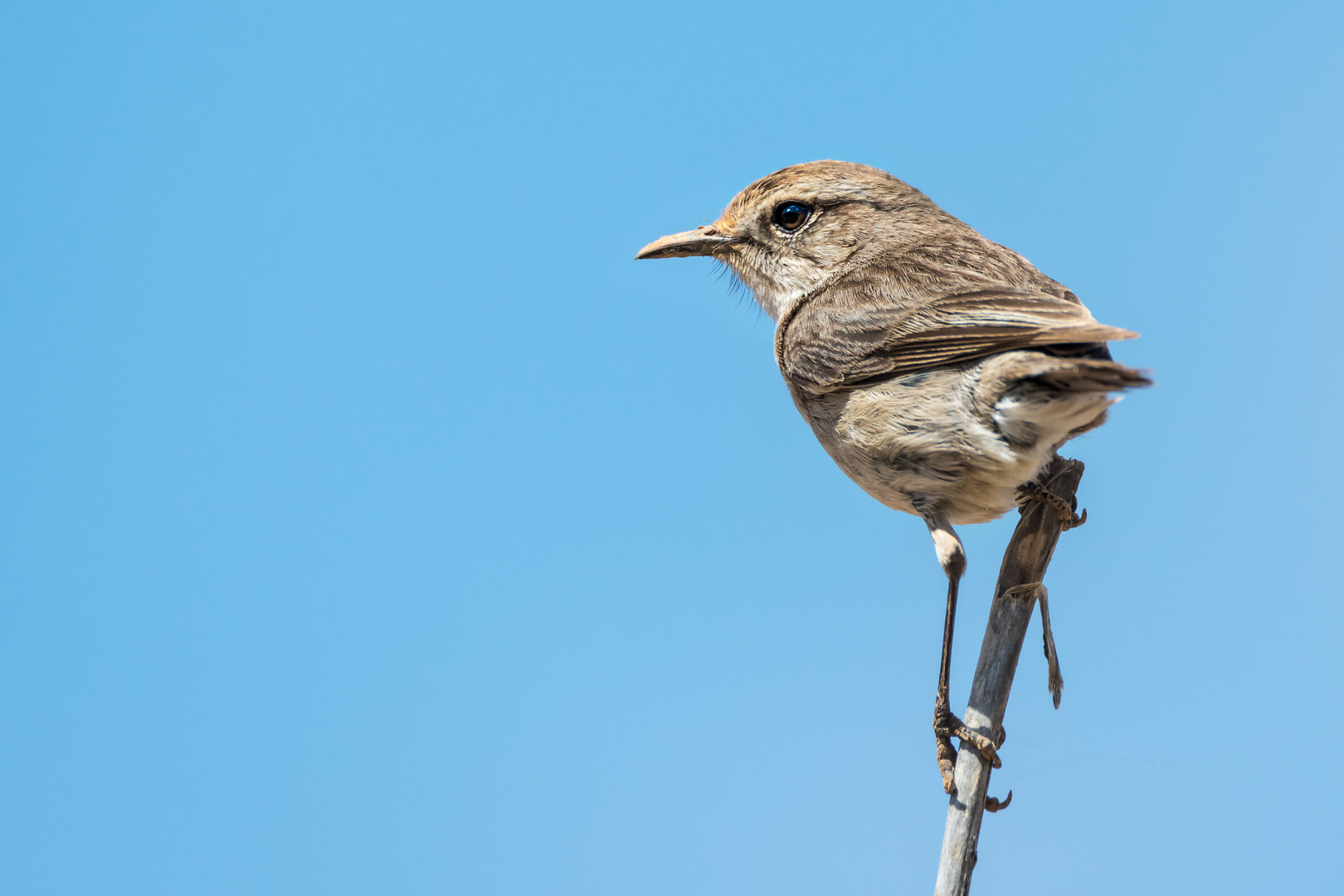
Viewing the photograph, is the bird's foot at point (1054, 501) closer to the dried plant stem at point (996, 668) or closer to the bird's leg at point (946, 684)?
the dried plant stem at point (996, 668)

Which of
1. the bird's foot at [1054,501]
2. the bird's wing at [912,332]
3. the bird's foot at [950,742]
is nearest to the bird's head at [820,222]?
the bird's wing at [912,332]

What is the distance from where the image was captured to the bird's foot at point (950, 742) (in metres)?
4.75

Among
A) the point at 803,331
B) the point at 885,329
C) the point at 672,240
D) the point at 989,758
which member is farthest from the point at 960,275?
the point at 989,758

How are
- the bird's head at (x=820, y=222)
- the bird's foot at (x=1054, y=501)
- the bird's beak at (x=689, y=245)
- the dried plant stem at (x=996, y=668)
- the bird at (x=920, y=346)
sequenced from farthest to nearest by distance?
the bird's beak at (x=689, y=245) < the bird's head at (x=820, y=222) < the bird's foot at (x=1054, y=501) < the dried plant stem at (x=996, y=668) < the bird at (x=920, y=346)

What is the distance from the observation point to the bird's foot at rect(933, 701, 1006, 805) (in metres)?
4.75

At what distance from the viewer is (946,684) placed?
497 cm

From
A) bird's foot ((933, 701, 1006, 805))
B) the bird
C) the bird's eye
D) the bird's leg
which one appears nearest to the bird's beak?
the bird

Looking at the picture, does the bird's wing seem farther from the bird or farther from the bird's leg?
the bird's leg

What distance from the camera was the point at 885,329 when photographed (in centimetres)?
521

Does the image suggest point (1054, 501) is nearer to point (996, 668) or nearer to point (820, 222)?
point (996, 668)

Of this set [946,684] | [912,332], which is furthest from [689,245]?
[946,684]

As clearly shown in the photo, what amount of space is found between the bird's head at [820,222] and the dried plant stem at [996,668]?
70.7 inches

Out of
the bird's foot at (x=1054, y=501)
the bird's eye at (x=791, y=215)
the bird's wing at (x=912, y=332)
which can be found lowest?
the bird's foot at (x=1054, y=501)

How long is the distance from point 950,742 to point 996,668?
0.43 meters
